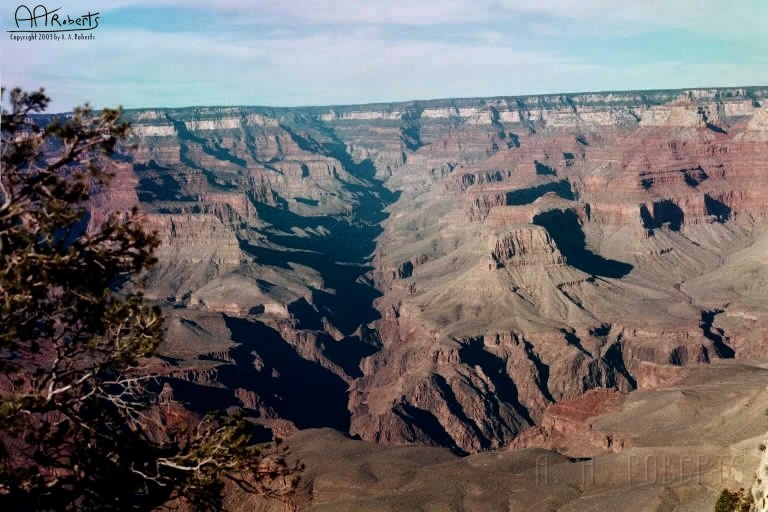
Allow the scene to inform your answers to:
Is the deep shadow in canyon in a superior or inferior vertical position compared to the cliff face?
superior

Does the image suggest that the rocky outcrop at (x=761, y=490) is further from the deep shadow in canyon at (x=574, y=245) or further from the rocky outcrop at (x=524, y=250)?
the deep shadow in canyon at (x=574, y=245)

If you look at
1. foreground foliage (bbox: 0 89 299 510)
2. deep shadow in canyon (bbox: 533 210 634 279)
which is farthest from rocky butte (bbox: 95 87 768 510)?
foreground foliage (bbox: 0 89 299 510)

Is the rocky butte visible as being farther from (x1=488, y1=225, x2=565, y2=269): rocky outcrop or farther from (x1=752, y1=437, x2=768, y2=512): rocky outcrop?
(x1=752, y1=437, x2=768, y2=512): rocky outcrop

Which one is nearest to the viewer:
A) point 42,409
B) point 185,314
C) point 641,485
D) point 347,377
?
point 42,409

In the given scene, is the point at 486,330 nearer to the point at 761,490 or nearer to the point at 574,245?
the point at 574,245

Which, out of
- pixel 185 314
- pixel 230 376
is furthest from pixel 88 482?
pixel 185 314

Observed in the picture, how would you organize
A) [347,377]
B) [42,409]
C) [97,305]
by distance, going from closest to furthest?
[42,409] → [97,305] → [347,377]

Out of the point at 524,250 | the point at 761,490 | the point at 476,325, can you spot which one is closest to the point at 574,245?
the point at 524,250

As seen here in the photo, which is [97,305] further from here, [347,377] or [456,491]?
[347,377]
